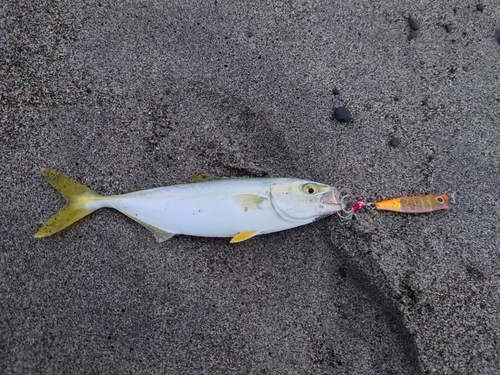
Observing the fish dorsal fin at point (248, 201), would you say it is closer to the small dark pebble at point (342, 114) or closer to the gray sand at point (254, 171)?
the gray sand at point (254, 171)

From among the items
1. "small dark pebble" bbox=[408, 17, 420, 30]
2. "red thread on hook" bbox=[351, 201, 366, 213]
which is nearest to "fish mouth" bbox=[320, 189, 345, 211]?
"red thread on hook" bbox=[351, 201, 366, 213]

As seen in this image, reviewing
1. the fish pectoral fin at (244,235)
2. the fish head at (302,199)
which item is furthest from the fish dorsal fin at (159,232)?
the fish head at (302,199)

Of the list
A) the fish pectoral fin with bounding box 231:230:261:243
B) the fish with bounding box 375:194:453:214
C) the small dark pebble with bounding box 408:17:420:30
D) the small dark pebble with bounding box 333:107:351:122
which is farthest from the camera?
the small dark pebble with bounding box 408:17:420:30

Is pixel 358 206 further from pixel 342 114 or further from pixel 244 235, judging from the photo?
pixel 244 235

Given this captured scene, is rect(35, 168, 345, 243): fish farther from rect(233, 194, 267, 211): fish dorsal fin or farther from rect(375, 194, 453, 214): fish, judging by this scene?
rect(375, 194, 453, 214): fish

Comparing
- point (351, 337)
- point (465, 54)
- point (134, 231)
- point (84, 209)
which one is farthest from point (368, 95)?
point (84, 209)
